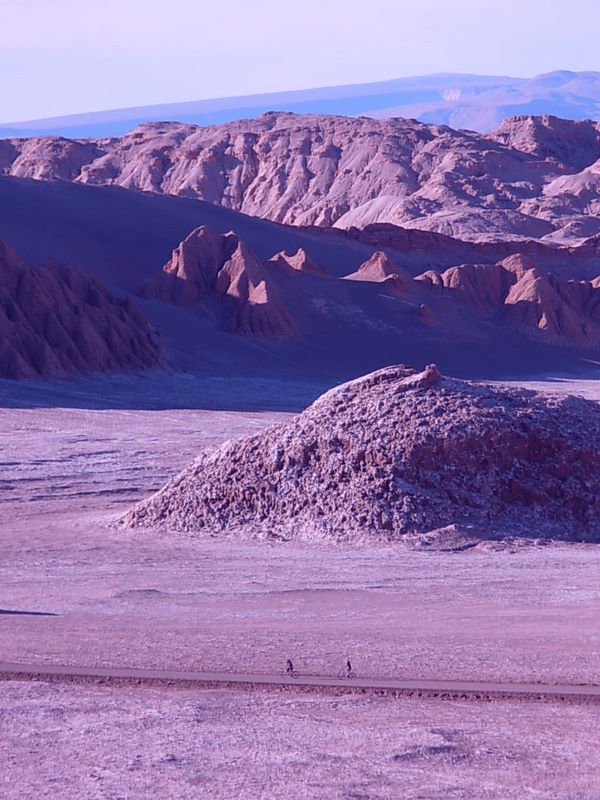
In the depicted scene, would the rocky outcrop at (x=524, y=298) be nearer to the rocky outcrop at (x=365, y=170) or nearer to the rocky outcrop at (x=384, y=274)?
the rocky outcrop at (x=384, y=274)

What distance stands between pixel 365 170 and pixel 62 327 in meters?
50.0

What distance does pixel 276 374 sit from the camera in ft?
140

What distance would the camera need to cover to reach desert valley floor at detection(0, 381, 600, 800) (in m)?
7.14

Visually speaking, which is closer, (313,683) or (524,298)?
(313,683)

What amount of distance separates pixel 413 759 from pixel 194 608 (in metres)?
4.37

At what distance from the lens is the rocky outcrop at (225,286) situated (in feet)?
154

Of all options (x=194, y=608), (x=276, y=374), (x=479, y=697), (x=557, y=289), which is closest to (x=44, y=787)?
(x=479, y=697)

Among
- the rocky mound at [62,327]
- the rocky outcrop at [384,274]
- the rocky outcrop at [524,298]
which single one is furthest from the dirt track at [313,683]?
the rocky outcrop at [524,298]

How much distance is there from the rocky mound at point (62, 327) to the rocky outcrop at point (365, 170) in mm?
35615

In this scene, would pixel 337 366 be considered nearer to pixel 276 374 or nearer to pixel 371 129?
pixel 276 374

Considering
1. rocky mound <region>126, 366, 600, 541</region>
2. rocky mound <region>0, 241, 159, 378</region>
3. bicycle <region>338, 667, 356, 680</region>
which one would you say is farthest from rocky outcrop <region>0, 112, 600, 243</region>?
bicycle <region>338, 667, 356, 680</region>

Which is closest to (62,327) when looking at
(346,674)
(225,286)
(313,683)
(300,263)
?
(225,286)

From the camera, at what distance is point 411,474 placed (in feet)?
51.3

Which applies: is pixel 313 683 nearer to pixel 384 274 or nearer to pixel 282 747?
pixel 282 747
